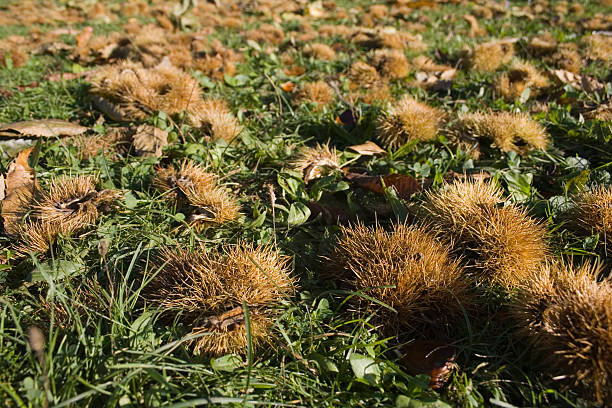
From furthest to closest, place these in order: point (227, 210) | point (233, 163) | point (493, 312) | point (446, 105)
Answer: point (446, 105)
point (233, 163)
point (227, 210)
point (493, 312)

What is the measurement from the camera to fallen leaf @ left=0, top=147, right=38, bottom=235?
6.27ft

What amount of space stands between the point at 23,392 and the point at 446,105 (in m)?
3.19

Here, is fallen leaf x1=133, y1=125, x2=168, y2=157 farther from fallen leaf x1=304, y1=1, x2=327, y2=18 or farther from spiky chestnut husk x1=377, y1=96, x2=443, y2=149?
fallen leaf x1=304, y1=1, x2=327, y2=18

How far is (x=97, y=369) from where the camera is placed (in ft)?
4.09

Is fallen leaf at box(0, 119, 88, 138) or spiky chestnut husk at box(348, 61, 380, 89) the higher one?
spiky chestnut husk at box(348, 61, 380, 89)

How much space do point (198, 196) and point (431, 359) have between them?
1.25m

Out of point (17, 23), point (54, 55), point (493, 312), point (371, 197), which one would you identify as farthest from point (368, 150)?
point (17, 23)

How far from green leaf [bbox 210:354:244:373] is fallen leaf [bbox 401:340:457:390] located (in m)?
0.57

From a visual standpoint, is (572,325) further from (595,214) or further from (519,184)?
(519,184)

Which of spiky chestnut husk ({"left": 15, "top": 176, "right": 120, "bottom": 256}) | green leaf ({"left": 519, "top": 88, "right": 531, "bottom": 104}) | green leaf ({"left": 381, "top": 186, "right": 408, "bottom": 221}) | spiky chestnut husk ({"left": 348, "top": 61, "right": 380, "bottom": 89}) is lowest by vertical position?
spiky chestnut husk ({"left": 15, "top": 176, "right": 120, "bottom": 256})

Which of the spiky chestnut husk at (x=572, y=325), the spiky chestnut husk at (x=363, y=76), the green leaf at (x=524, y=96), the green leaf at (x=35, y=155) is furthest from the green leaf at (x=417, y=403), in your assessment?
the spiky chestnut husk at (x=363, y=76)

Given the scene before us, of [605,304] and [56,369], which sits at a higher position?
[605,304]

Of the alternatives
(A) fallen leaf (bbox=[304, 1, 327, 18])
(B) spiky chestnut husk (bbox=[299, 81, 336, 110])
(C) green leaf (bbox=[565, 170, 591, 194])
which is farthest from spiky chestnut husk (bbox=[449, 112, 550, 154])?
(A) fallen leaf (bbox=[304, 1, 327, 18])

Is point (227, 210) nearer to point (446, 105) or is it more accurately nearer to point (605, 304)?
point (605, 304)
